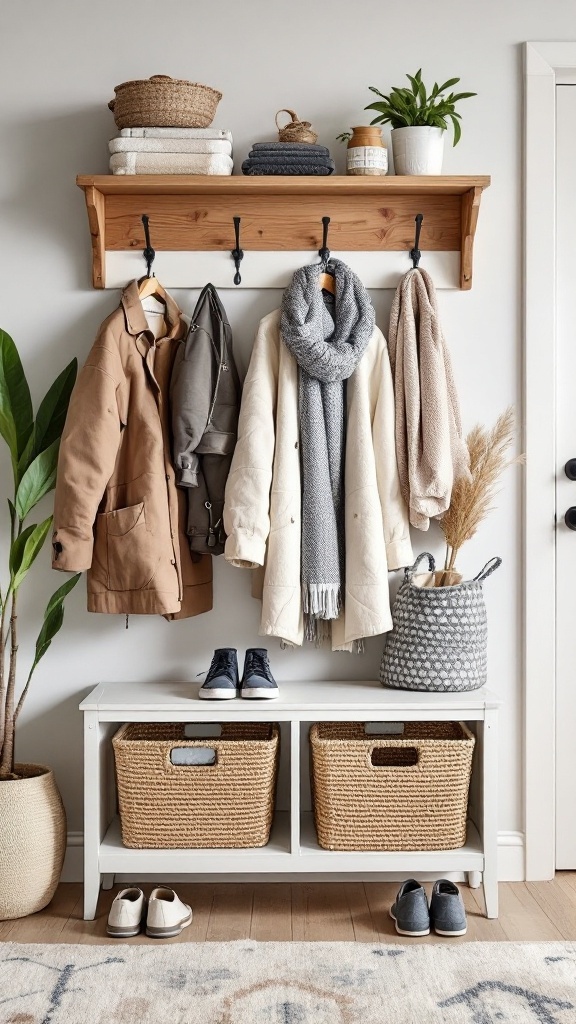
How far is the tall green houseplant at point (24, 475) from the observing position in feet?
7.56

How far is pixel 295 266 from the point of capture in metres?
2.49

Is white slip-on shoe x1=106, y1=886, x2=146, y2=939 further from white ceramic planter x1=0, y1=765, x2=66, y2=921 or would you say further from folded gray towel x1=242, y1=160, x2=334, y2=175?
folded gray towel x1=242, y1=160, x2=334, y2=175

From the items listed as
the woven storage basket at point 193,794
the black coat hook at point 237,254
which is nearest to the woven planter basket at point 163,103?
the black coat hook at point 237,254

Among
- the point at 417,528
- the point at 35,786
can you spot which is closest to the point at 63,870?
the point at 35,786

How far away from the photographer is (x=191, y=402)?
7.62 feet

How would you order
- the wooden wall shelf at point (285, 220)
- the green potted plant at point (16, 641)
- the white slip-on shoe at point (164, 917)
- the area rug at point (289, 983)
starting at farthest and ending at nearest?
the wooden wall shelf at point (285, 220) → the green potted plant at point (16, 641) → the white slip-on shoe at point (164, 917) → the area rug at point (289, 983)

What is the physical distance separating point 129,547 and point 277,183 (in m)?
0.99

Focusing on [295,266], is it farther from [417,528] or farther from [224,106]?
[417,528]

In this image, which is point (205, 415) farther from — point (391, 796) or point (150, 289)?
point (391, 796)

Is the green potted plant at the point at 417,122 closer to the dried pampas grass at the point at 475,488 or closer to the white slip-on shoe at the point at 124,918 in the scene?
the dried pampas grass at the point at 475,488

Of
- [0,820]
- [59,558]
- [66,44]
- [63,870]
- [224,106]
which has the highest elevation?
[66,44]

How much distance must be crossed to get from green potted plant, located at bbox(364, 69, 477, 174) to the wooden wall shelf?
0.08m

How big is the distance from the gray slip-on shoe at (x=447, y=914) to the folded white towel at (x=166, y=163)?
1871 mm

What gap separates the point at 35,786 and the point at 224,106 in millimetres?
1848
